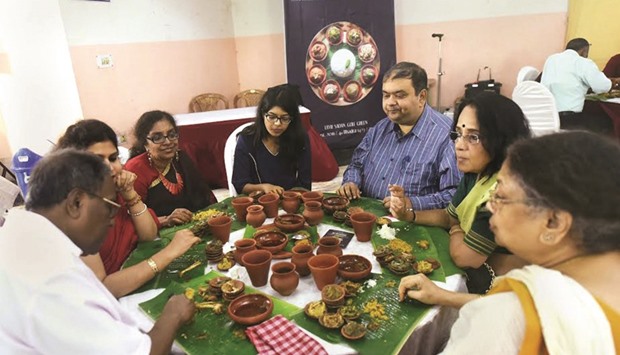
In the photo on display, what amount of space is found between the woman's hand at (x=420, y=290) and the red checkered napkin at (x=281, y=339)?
13.4 inches

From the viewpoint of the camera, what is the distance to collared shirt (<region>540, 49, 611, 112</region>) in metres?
4.26

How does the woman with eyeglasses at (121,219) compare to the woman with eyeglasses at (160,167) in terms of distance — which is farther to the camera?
the woman with eyeglasses at (160,167)

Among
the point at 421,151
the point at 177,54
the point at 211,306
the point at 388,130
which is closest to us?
the point at 211,306

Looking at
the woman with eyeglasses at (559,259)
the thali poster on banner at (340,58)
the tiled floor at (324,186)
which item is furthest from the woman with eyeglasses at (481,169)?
the thali poster on banner at (340,58)

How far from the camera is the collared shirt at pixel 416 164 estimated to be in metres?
2.13

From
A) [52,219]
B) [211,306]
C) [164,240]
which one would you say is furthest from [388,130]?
[52,219]

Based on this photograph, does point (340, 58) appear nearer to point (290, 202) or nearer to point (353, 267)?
point (290, 202)

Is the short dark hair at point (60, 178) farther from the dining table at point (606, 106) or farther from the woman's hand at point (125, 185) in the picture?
the dining table at point (606, 106)

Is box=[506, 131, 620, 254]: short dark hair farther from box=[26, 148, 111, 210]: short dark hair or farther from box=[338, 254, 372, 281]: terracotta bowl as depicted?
box=[26, 148, 111, 210]: short dark hair

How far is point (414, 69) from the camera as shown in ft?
7.70

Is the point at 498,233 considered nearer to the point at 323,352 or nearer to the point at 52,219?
the point at 323,352

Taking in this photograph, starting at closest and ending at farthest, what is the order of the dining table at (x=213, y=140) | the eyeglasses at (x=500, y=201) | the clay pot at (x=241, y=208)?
the eyeglasses at (x=500, y=201) < the clay pot at (x=241, y=208) < the dining table at (x=213, y=140)

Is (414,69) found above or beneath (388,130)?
above

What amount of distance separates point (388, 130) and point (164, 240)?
150cm
